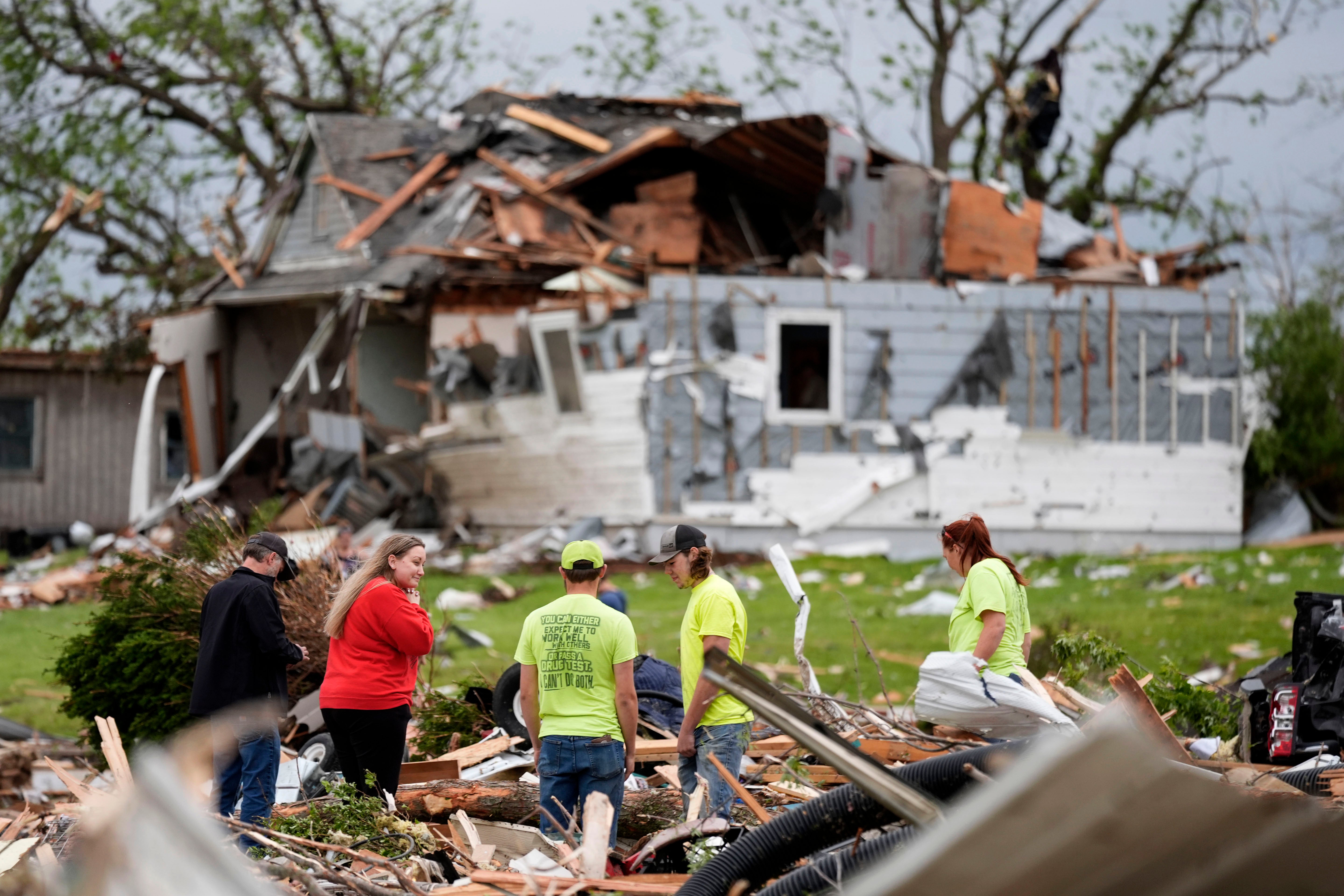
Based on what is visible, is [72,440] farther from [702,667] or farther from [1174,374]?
[702,667]

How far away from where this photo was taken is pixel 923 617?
14070mm

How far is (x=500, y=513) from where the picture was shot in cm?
1942

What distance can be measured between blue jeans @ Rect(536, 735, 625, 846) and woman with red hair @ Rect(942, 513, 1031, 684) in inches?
66.2

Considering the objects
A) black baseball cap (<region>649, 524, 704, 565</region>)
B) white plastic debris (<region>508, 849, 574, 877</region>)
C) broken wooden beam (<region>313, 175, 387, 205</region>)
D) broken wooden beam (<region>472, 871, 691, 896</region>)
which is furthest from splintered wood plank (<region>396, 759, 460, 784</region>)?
broken wooden beam (<region>313, 175, 387, 205</region>)

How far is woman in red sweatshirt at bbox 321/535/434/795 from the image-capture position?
5.98m

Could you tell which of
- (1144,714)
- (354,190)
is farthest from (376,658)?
(354,190)

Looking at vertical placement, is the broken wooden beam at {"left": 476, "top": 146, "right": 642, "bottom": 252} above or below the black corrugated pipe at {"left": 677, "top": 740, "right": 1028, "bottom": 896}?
above

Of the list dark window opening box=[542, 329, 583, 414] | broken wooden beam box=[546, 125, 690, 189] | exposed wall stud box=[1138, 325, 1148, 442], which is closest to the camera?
dark window opening box=[542, 329, 583, 414]

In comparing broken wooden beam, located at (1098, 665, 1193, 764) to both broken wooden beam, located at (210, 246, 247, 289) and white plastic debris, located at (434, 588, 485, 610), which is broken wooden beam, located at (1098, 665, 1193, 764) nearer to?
white plastic debris, located at (434, 588, 485, 610)

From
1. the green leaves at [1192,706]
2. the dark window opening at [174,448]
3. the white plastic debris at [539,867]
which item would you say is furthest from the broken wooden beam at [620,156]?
the white plastic debris at [539,867]

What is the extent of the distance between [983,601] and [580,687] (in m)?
1.84

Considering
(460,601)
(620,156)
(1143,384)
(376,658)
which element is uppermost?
(620,156)

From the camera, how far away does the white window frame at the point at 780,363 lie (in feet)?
59.6

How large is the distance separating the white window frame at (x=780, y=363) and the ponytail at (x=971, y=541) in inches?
477
